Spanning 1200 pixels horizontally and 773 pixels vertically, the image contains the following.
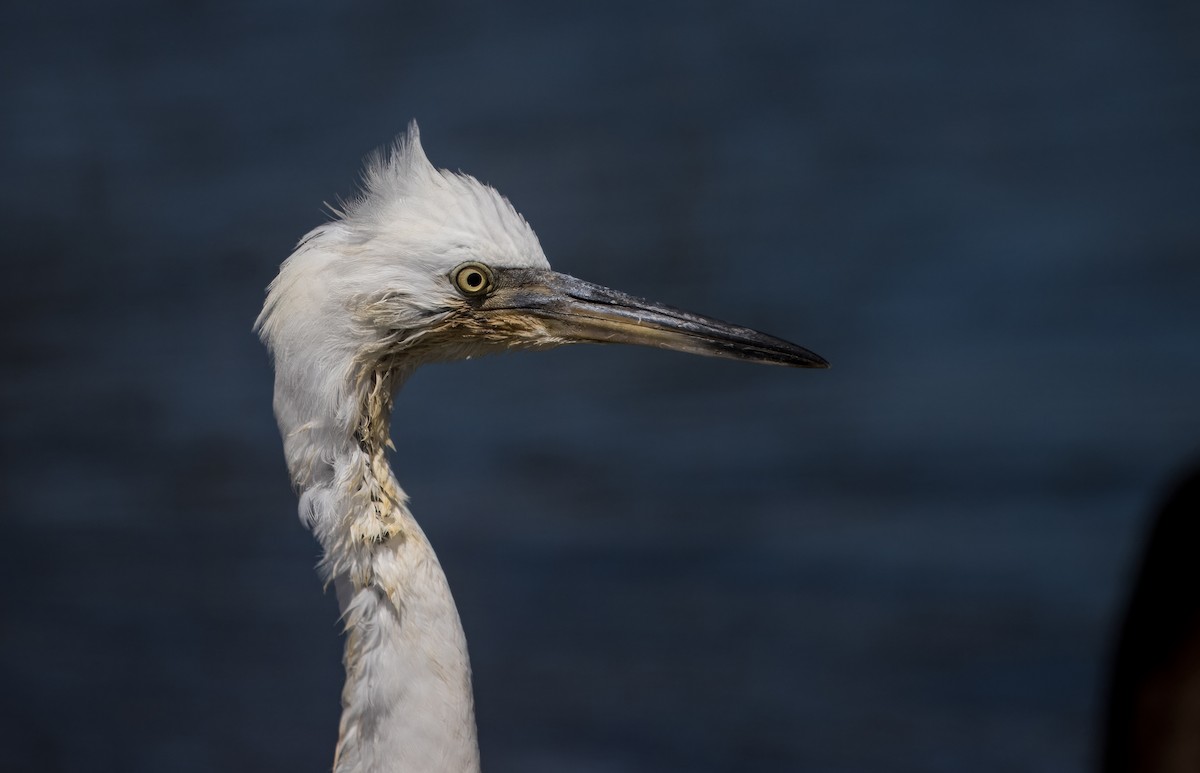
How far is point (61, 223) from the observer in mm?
9703

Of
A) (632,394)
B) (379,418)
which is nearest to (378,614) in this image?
(379,418)

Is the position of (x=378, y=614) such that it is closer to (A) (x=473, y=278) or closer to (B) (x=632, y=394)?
(A) (x=473, y=278)

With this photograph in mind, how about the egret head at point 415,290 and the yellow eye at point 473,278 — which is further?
the yellow eye at point 473,278

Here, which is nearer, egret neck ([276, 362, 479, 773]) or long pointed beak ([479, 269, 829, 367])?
egret neck ([276, 362, 479, 773])

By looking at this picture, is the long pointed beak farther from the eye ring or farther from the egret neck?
the egret neck

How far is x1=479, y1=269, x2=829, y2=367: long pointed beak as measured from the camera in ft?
7.79

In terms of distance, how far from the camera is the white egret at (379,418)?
2129 millimetres

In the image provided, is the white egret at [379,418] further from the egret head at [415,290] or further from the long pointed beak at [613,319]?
the long pointed beak at [613,319]

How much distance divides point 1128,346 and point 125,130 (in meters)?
7.49

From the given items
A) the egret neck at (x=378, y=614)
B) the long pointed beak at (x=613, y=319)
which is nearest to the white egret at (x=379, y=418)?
the egret neck at (x=378, y=614)

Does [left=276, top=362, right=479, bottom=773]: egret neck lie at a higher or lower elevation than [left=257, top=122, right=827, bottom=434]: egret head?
lower

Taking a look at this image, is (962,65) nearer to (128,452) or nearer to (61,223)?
(128,452)

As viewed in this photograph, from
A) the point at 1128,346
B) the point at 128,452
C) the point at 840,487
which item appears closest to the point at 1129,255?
the point at 1128,346

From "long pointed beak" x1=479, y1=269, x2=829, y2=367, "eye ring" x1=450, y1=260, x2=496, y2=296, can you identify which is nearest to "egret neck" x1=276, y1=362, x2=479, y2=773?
"eye ring" x1=450, y1=260, x2=496, y2=296
